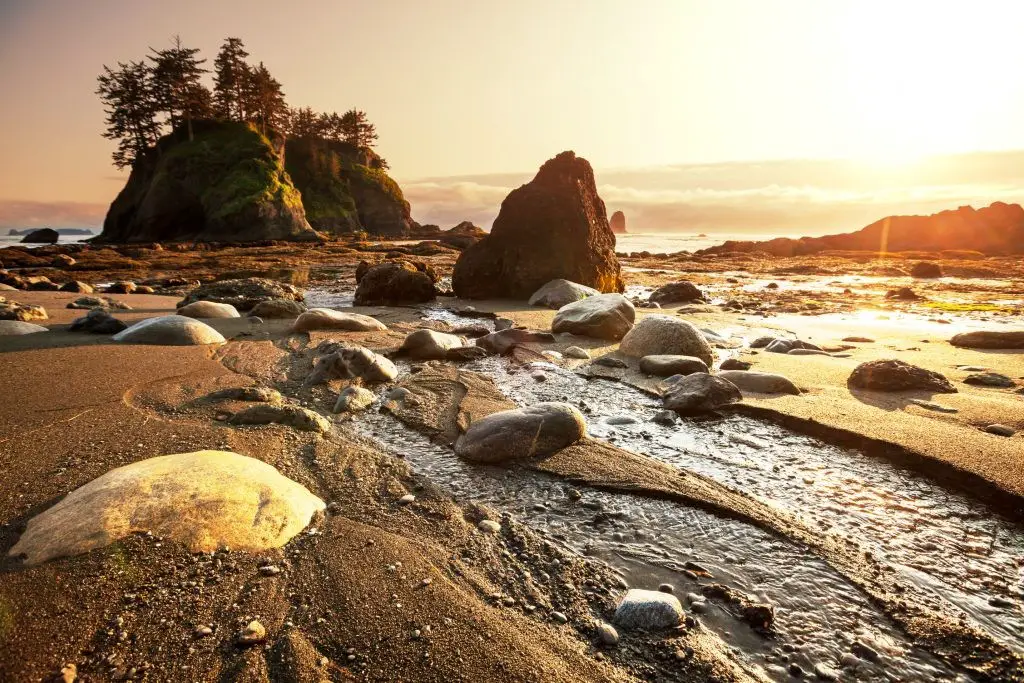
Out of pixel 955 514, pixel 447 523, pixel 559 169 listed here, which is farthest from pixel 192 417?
pixel 559 169

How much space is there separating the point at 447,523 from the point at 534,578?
0.55 meters

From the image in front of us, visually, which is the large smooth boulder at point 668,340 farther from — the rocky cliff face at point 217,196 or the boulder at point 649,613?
the rocky cliff face at point 217,196

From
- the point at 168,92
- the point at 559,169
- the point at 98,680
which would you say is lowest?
the point at 98,680

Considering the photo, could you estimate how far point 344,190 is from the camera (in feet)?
178

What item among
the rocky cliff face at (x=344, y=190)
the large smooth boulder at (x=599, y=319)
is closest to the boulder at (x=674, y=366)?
the large smooth boulder at (x=599, y=319)

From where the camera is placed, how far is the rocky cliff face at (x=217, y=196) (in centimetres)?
3694

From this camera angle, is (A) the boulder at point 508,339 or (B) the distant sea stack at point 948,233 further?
(B) the distant sea stack at point 948,233

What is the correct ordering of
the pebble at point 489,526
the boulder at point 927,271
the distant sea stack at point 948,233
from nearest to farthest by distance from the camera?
the pebble at point 489,526, the boulder at point 927,271, the distant sea stack at point 948,233

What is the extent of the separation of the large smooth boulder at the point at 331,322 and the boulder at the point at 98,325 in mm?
1984

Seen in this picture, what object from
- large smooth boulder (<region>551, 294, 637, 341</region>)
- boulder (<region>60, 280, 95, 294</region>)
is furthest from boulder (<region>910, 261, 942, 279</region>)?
boulder (<region>60, 280, 95, 294</region>)

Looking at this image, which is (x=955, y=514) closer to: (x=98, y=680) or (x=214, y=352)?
(x=98, y=680)

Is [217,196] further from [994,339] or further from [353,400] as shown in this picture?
[994,339]

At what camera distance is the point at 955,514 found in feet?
8.71

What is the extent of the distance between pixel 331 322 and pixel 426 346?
2054 millimetres
